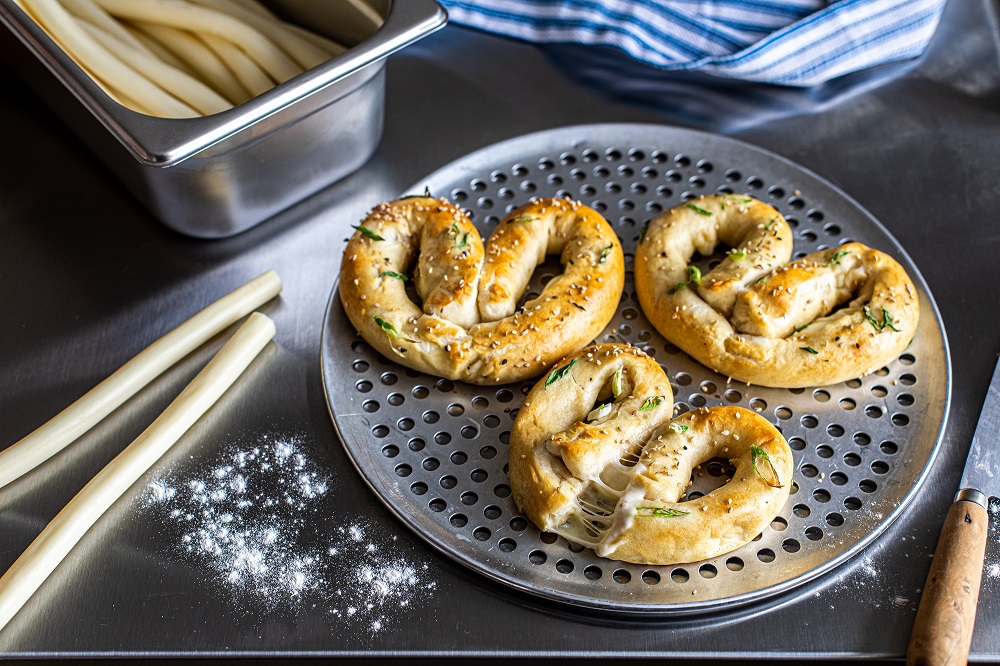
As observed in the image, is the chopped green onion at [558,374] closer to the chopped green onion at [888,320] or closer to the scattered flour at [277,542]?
the scattered flour at [277,542]

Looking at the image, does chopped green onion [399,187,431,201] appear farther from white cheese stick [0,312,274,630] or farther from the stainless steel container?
white cheese stick [0,312,274,630]

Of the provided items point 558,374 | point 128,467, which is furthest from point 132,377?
point 558,374

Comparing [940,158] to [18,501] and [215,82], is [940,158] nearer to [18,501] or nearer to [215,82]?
[215,82]

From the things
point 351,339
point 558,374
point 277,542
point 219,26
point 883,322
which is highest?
A: point 219,26

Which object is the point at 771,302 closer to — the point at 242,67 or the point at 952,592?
the point at 952,592

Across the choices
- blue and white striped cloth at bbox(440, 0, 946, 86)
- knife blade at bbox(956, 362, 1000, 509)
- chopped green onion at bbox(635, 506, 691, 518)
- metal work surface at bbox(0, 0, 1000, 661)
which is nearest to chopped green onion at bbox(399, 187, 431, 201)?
metal work surface at bbox(0, 0, 1000, 661)

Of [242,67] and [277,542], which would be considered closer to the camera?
[277,542]

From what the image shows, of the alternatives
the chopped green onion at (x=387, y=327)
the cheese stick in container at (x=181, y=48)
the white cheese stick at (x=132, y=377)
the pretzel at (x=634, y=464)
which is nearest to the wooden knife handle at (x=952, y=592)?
the pretzel at (x=634, y=464)
